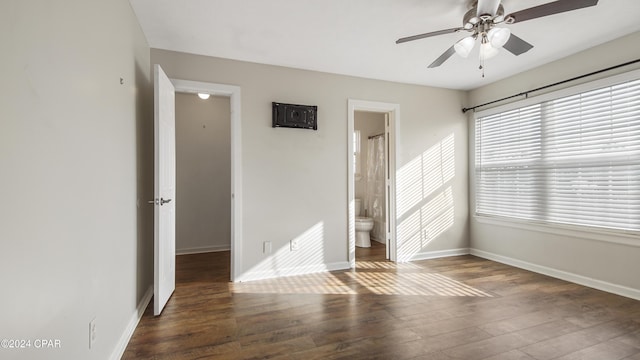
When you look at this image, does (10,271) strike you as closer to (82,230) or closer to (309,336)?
(82,230)

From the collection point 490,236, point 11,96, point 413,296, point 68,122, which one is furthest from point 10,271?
point 490,236

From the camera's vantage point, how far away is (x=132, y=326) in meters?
2.16

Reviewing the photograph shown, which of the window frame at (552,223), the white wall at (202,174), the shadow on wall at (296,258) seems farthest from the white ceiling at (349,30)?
the shadow on wall at (296,258)

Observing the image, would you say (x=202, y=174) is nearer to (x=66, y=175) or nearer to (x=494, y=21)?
(x=66, y=175)

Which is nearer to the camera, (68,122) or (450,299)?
(68,122)

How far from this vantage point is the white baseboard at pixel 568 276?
279 cm

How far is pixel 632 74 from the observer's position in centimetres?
273

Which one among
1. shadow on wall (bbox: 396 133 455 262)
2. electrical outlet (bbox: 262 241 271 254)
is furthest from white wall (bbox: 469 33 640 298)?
electrical outlet (bbox: 262 241 271 254)

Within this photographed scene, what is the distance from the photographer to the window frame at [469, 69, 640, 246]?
Result: 2.80 metres

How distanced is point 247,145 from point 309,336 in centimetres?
208

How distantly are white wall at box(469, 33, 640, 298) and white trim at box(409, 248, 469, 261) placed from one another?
0.28 metres

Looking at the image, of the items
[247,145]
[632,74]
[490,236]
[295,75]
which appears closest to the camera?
[632,74]

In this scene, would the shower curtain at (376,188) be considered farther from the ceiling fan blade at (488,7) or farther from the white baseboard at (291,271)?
the ceiling fan blade at (488,7)

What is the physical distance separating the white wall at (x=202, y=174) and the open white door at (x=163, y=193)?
179 centimetres
